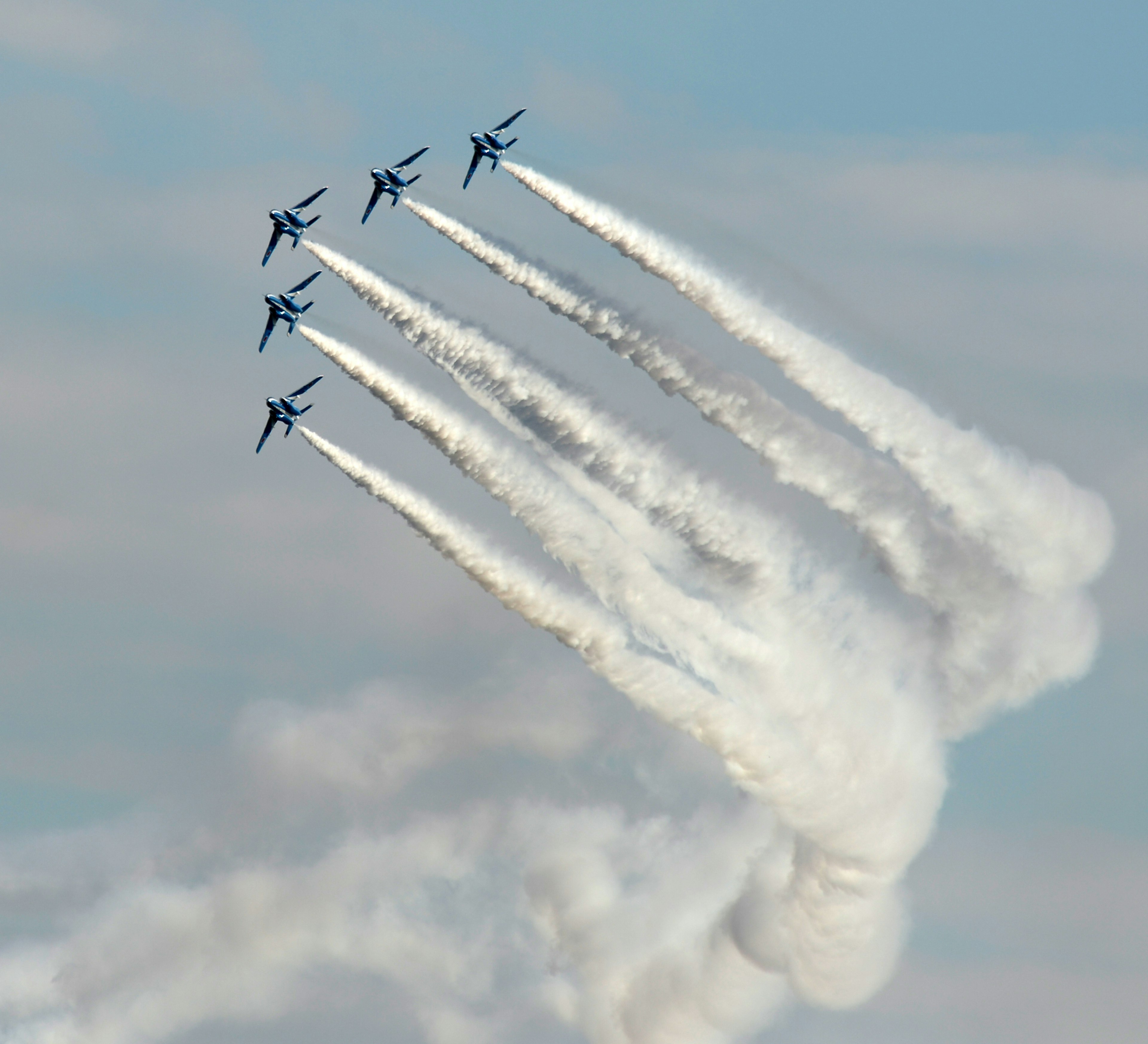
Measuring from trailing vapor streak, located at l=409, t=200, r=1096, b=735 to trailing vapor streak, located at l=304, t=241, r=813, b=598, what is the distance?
0.07 m

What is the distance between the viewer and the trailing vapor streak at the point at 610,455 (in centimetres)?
6481

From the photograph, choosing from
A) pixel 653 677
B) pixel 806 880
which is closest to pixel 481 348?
pixel 653 677

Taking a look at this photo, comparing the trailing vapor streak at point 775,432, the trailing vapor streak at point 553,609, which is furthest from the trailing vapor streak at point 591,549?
the trailing vapor streak at point 775,432

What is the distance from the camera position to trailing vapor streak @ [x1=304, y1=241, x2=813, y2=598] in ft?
213

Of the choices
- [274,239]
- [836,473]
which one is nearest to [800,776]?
[836,473]

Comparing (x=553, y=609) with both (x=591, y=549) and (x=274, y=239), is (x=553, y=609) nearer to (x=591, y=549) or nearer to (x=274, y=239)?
(x=591, y=549)

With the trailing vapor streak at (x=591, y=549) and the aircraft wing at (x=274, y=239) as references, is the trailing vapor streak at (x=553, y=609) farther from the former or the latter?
the aircraft wing at (x=274, y=239)

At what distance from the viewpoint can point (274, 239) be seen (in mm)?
76000

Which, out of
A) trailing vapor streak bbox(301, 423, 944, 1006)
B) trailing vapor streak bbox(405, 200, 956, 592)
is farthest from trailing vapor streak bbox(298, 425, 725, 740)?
trailing vapor streak bbox(405, 200, 956, 592)

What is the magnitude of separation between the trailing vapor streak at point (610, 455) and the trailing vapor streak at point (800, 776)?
373cm

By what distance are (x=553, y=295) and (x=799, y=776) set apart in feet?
57.6

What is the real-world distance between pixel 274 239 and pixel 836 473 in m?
23.9

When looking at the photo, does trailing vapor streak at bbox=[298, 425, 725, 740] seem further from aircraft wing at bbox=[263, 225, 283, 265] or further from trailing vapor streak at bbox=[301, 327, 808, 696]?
aircraft wing at bbox=[263, 225, 283, 265]

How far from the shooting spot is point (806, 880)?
7125 centimetres
